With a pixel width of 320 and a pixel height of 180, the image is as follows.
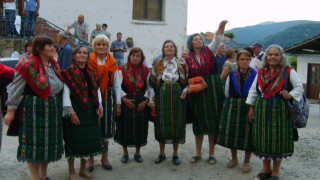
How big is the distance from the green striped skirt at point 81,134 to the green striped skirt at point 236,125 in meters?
1.85

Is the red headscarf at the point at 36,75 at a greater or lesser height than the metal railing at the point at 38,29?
lesser

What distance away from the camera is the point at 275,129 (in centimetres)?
421

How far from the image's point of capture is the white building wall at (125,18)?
13.8m

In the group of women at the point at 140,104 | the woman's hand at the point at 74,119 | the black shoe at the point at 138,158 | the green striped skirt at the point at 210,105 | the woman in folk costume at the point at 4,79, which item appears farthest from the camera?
the black shoe at the point at 138,158

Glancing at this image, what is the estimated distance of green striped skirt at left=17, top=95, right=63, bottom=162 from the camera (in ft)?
12.4

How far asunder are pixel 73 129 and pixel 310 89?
15829 millimetres

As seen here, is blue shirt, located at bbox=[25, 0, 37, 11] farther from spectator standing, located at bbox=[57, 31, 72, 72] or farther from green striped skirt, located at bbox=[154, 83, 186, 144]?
green striped skirt, located at bbox=[154, 83, 186, 144]

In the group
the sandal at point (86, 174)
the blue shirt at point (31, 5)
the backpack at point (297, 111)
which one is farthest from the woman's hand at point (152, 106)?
the blue shirt at point (31, 5)

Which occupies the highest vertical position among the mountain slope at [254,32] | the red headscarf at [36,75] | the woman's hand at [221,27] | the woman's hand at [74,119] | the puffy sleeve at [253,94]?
the mountain slope at [254,32]

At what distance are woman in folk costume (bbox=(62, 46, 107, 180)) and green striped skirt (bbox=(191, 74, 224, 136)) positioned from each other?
1.56 metres

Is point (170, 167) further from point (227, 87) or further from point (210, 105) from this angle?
point (227, 87)

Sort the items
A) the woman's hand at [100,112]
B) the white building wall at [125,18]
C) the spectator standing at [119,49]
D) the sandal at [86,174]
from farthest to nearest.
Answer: the white building wall at [125,18] → the spectator standing at [119,49] → the sandal at [86,174] → the woman's hand at [100,112]

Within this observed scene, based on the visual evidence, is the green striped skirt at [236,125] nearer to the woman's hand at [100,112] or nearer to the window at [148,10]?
the woman's hand at [100,112]

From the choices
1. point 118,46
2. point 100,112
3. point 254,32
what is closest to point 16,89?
point 100,112
